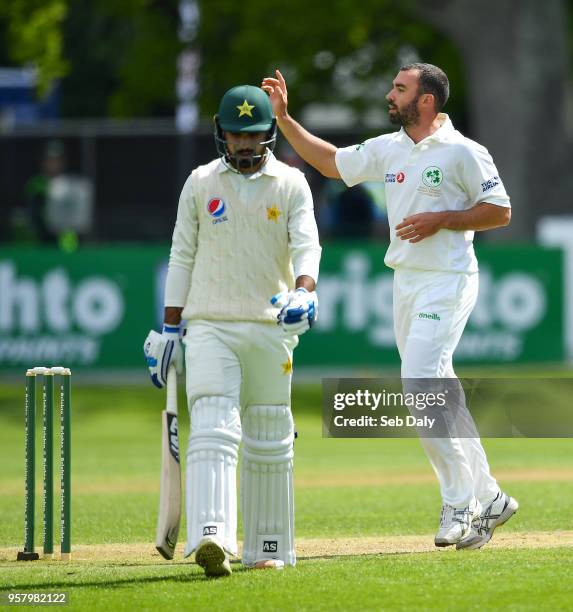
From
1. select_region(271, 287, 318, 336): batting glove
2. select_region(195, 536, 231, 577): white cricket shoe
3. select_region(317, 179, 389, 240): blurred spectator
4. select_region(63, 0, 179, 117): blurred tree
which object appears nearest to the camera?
select_region(195, 536, 231, 577): white cricket shoe

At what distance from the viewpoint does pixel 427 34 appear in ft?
86.5

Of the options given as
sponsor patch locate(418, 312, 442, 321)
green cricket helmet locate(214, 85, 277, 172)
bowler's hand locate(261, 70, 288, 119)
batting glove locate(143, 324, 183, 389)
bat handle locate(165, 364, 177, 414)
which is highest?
bowler's hand locate(261, 70, 288, 119)

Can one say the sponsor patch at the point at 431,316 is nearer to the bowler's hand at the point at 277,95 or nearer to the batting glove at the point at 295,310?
the batting glove at the point at 295,310

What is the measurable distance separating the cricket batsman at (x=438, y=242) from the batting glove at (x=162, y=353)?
121cm

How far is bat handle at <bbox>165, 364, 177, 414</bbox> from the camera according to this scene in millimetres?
7207

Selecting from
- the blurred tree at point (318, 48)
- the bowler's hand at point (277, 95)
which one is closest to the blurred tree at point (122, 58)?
the blurred tree at point (318, 48)

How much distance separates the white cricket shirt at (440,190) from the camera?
25.6 feet

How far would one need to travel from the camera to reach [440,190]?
7848 mm

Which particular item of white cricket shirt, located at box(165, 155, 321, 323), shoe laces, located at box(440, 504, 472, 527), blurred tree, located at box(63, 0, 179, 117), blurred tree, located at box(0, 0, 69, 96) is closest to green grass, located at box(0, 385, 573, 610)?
shoe laces, located at box(440, 504, 472, 527)

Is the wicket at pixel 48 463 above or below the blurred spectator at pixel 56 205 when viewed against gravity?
below

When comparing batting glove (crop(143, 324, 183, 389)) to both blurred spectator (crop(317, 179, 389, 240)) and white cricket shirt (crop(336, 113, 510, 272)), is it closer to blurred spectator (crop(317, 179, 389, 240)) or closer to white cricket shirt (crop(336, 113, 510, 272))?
white cricket shirt (crop(336, 113, 510, 272))

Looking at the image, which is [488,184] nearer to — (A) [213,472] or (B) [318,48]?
(A) [213,472]

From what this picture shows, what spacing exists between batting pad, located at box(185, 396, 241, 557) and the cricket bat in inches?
4.9

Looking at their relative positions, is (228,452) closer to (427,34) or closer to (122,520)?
(122,520)
